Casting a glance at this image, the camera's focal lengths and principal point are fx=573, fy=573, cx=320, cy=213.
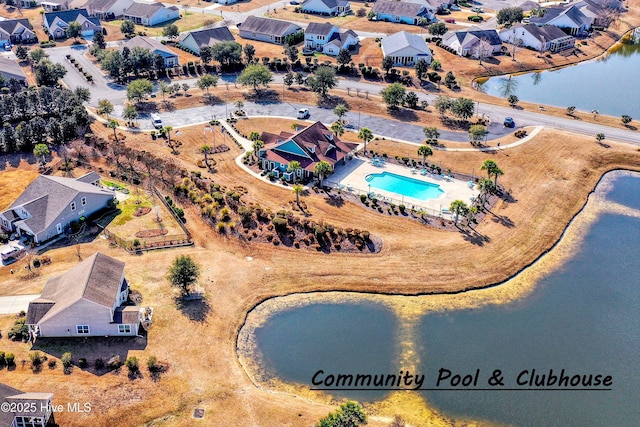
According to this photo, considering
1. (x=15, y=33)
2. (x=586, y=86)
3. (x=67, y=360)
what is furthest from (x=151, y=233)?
(x=15, y=33)

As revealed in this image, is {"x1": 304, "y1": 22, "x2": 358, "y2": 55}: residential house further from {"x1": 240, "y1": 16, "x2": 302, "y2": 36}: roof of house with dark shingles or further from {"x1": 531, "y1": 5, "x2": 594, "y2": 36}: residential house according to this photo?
{"x1": 531, "y1": 5, "x2": 594, "y2": 36}: residential house

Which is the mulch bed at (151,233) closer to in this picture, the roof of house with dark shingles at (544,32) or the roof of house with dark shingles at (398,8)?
the roof of house with dark shingles at (544,32)

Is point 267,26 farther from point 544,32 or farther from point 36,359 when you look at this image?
point 36,359

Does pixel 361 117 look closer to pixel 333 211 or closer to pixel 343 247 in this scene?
pixel 333 211

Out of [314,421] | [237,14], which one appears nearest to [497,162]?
[314,421]

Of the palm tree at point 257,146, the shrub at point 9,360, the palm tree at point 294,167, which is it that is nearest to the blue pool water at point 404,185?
the palm tree at point 294,167
